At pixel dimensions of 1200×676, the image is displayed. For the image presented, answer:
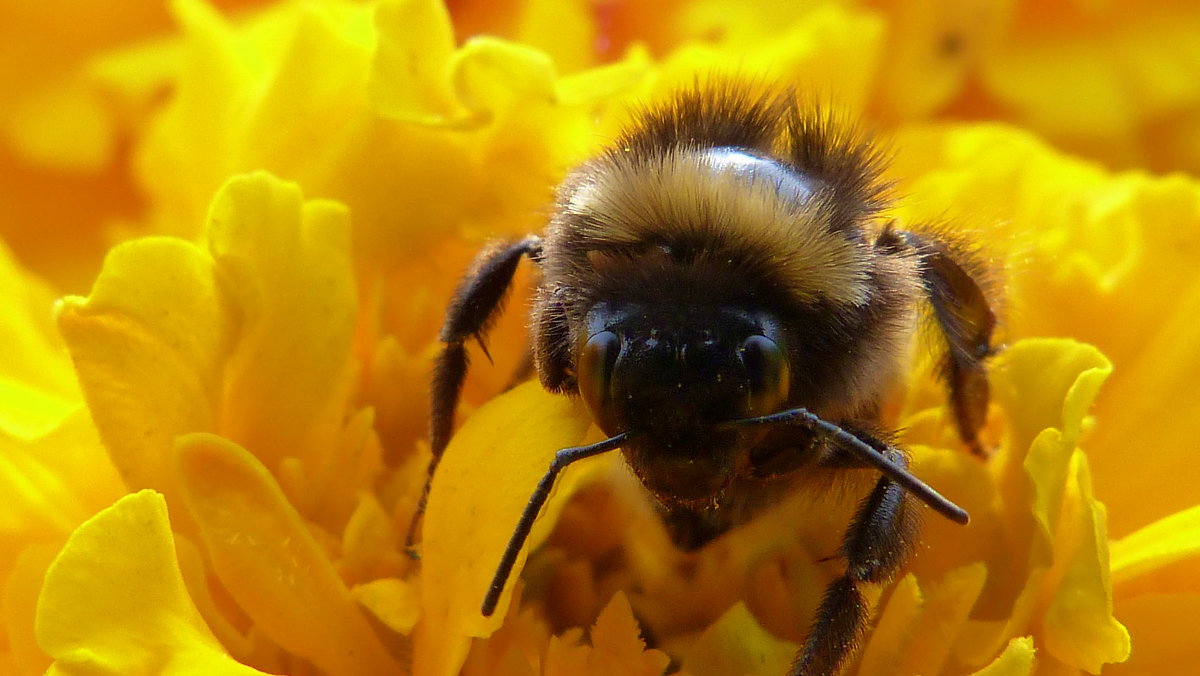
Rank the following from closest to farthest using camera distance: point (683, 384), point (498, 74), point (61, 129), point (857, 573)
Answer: point (683, 384) < point (857, 573) < point (498, 74) < point (61, 129)

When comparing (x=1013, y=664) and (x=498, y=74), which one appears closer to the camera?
(x=1013, y=664)

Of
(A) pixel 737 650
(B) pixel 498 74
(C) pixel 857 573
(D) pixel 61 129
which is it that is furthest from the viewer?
(D) pixel 61 129

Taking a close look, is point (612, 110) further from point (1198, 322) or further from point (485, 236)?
point (1198, 322)

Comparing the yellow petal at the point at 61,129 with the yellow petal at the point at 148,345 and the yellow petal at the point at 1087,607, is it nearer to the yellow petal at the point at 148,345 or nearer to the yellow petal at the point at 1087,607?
the yellow petal at the point at 148,345

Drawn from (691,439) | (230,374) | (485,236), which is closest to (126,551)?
(230,374)

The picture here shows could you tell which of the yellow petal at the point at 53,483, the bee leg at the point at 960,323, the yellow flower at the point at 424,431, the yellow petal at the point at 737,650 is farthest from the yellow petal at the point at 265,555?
the bee leg at the point at 960,323

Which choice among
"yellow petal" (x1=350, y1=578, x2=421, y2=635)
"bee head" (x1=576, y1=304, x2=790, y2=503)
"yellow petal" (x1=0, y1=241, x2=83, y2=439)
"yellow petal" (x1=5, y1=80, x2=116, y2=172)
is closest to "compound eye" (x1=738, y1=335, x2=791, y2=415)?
"bee head" (x1=576, y1=304, x2=790, y2=503)

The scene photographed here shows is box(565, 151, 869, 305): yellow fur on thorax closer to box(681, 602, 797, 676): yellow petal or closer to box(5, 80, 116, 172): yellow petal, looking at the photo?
box(681, 602, 797, 676): yellow petal

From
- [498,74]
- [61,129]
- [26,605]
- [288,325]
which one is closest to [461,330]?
[288,325]

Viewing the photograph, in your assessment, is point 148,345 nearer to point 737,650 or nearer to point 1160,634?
point 737,650
